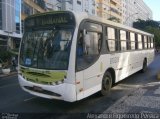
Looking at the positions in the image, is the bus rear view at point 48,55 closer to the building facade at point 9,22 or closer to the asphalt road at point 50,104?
the asphalt road at point 50,104

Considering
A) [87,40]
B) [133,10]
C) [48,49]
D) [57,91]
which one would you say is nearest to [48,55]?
[48,49]

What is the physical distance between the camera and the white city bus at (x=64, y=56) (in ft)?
24.6

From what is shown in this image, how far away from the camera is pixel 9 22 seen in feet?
135

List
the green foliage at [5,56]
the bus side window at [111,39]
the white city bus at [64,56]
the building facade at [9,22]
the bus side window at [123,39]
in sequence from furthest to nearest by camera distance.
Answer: the building facade at [9,22] → the green foliage at [5,56] → the bus side window at [123,39] → the bus side window at [111,39] → the white city bus at [64,56]

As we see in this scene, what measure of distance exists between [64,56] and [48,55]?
1.70 feet

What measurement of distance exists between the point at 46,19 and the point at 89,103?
2.91m

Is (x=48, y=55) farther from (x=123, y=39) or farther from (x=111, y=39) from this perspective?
(x=123, y=39)

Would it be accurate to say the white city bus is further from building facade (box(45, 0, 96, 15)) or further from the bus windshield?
building facade (box(45, 0, 96, 15))

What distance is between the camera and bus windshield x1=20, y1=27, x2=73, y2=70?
7594mm

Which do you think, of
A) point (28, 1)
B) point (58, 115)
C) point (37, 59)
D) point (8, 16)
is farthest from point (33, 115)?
point (28, 1)

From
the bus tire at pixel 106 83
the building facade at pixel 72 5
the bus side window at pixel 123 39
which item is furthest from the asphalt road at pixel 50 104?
the building facade at pixel 72 5

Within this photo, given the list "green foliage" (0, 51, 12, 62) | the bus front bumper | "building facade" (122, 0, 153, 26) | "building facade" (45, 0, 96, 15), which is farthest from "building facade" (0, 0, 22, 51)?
"building facade" (122, 0, 153, 26)

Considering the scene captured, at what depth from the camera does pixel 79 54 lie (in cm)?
767

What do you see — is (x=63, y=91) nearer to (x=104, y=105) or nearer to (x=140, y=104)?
(x=104, y=105)
